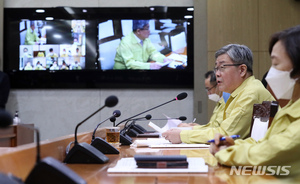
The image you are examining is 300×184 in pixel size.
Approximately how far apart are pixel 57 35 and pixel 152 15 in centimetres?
144

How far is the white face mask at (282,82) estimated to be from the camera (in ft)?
6.07

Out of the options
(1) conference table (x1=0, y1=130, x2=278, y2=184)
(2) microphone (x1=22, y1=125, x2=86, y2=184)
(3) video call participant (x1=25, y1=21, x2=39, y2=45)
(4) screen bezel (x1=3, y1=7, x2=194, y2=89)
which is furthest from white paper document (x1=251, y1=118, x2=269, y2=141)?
(3) video call participant (x1=25, y1=21, x2=39, y2=45)

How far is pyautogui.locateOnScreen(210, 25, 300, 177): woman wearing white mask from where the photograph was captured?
5.30ft

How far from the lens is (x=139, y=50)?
6410 mm

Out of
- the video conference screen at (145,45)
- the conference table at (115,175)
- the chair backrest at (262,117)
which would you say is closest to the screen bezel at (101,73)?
the video conference screen at (145,45)

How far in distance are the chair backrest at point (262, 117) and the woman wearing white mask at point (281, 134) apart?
34cm

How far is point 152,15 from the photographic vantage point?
6484mm

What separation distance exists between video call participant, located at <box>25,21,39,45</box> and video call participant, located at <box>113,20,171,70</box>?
4.05 ft

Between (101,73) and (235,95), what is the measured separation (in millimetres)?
3633

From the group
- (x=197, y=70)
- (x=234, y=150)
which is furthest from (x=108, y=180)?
(x=197, y=70)

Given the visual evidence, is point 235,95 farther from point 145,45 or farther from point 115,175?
point 145,45

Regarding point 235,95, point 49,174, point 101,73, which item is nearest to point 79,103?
point 101,73

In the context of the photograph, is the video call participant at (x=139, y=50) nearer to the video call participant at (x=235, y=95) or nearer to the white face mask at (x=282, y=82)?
the video call participant at (x=235, y=95)

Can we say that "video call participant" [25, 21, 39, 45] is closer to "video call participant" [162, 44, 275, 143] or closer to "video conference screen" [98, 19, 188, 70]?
"video conference screen" [98, 19, 188, 70]
